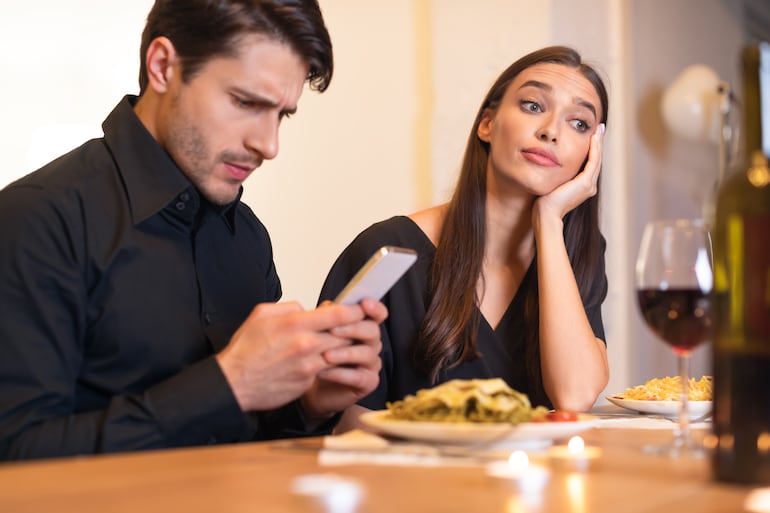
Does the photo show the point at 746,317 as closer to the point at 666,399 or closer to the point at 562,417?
the point at 562,417

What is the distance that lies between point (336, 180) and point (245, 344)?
122 inches

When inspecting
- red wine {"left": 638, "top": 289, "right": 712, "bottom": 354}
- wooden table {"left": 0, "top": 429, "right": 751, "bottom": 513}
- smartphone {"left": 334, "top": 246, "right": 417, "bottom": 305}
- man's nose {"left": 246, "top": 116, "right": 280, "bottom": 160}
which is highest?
man's nose {"left": 246, "top": 116, "right": 280, "bottom": 160}

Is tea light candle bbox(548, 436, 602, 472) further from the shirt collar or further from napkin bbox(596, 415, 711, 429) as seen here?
the shirt collar

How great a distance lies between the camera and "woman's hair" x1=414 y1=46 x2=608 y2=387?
2205 mm

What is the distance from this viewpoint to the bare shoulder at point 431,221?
2422 millimetres

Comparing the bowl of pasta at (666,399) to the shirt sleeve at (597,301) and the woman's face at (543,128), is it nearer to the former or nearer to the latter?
the shirt sleeve at (597,301)

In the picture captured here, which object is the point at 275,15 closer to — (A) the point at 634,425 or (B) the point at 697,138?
(A) the point at 634,425

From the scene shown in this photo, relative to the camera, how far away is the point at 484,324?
226cm

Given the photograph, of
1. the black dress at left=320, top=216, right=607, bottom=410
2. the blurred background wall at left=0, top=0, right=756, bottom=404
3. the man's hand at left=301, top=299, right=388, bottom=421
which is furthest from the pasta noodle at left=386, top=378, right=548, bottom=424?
the blurred background wall at left=0, top=0, right=756, bottom=404

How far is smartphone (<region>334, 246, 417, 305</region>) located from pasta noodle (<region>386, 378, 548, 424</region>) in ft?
0.59

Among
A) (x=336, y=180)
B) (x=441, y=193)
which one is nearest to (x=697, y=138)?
(x=441, y=193)

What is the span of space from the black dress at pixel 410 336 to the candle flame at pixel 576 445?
37.7 inches

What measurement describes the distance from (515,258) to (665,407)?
78 cm

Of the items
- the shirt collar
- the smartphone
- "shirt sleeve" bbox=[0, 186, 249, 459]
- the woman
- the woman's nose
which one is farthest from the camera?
the woman's nose
